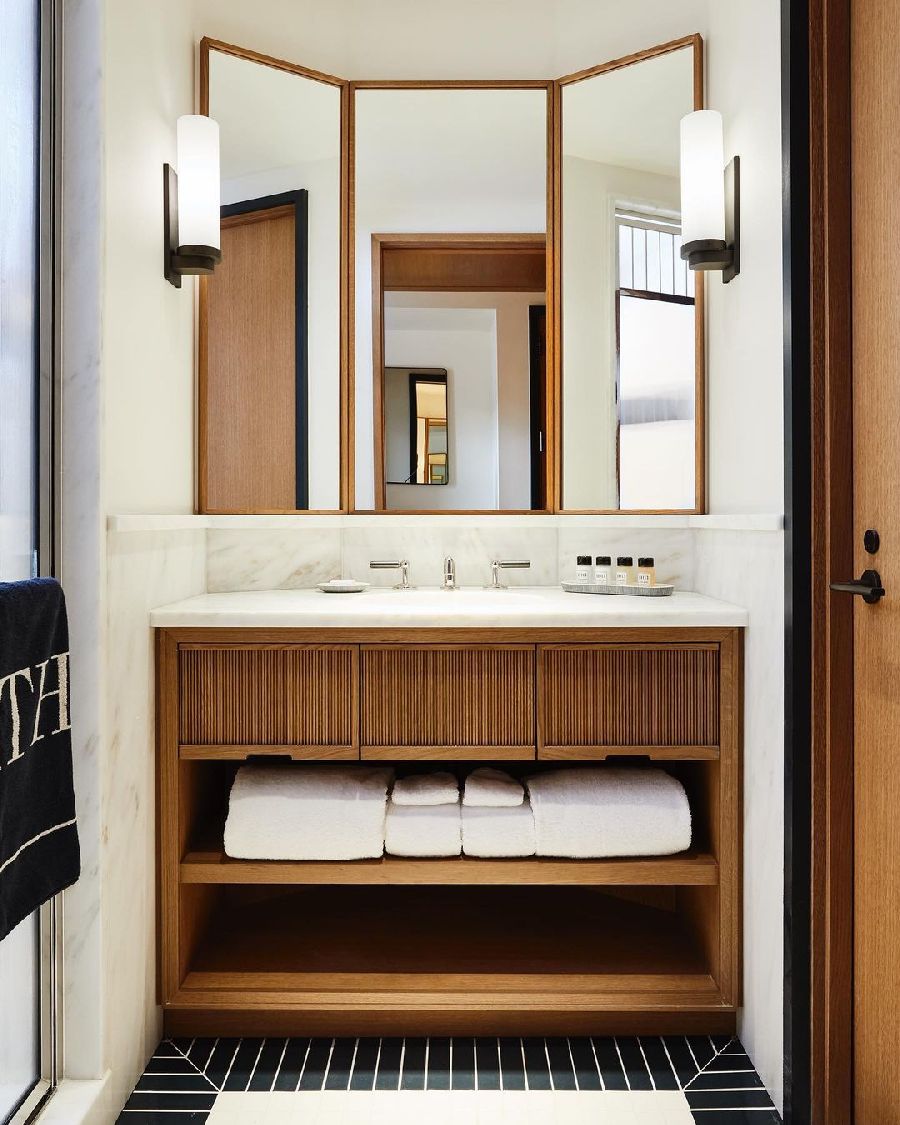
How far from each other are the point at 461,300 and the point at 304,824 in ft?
4.46

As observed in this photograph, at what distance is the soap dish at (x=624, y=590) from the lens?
196 cm

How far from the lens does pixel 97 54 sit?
1.41 metres

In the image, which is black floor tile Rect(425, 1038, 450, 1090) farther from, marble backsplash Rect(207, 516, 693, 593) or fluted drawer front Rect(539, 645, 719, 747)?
marble backsplash Rect(207, 516, 693, 593)

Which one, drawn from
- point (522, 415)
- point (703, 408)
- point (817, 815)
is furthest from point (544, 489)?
point (817, 815)

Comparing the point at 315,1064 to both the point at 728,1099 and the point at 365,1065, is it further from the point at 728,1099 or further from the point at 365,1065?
the point at 728,1099

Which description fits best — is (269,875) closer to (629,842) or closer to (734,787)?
(629,842)

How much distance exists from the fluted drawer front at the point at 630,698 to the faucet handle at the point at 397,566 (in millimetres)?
629

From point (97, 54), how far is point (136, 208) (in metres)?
0.27

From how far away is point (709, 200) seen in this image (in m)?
1.84

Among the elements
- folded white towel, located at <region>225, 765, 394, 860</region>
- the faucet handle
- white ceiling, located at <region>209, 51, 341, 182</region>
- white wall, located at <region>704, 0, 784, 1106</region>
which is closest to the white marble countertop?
white wall, located at <region>704, 0, 784, 1106</region>

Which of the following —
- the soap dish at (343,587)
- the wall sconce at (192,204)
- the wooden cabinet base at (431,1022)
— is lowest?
the wooden cabinet base at (431,1022)

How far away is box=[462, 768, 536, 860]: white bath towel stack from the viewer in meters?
1.68

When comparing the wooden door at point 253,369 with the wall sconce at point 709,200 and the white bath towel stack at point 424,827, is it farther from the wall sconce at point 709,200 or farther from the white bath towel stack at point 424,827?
the wall sconce at point 709,200

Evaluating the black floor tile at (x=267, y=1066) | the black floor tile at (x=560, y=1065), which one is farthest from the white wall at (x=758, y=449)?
the black floor tile at (x=267, y=1066)
